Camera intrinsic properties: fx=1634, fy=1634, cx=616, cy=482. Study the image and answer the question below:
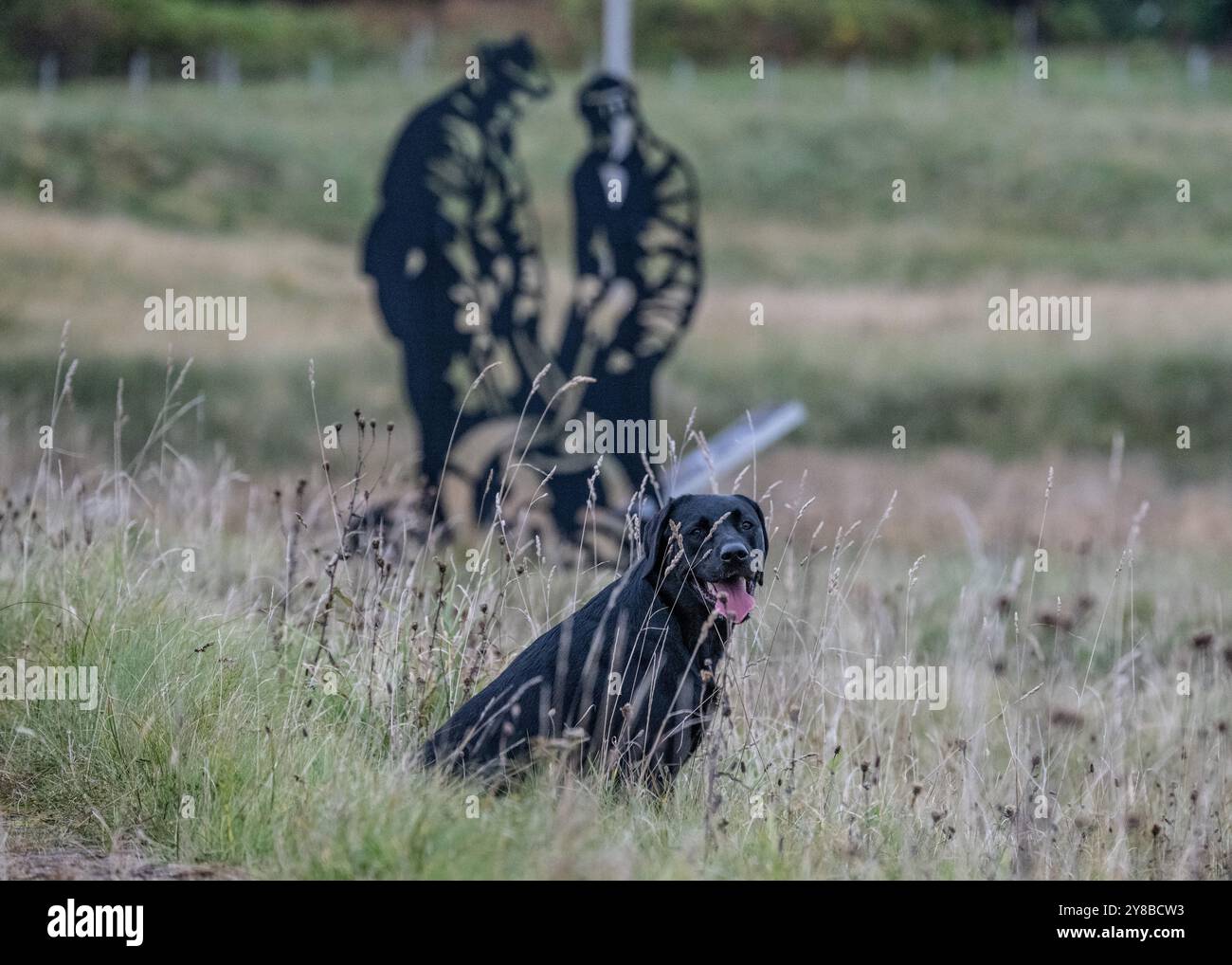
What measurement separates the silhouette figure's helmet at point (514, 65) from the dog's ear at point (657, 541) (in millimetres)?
5875

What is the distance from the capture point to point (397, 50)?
39.3 metres

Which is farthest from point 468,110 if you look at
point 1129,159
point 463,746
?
point 1129,159

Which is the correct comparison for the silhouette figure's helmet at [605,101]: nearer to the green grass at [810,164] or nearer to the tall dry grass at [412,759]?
the tall dry grass at [412,759]

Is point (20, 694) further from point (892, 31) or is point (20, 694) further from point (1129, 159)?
point (892, 31)

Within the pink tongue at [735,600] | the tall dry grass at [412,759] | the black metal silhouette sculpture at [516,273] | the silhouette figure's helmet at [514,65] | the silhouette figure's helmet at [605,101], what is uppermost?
the silhouette figure's helmet at [514,65]

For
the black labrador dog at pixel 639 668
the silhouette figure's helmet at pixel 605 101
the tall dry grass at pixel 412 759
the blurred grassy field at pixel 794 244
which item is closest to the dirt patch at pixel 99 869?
the tall dry grass at pixel 412 759

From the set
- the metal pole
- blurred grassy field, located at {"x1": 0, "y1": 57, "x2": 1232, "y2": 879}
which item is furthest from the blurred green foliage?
the metal pole

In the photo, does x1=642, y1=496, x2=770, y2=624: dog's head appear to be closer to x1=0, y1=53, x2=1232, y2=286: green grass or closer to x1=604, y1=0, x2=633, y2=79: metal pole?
x1=604, y1=0, x2=633, y2=79: metal pole

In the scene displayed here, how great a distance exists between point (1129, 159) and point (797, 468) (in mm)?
15690

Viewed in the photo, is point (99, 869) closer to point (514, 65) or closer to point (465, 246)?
point (465, 246)

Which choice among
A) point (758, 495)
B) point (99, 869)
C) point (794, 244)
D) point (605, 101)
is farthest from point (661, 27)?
point (99, 869)

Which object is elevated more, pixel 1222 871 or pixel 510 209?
pixel 510 209

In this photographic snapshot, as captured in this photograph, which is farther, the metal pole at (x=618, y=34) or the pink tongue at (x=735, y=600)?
the metal pole at (x=618, y=34)

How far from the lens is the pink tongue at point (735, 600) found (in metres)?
5.22
